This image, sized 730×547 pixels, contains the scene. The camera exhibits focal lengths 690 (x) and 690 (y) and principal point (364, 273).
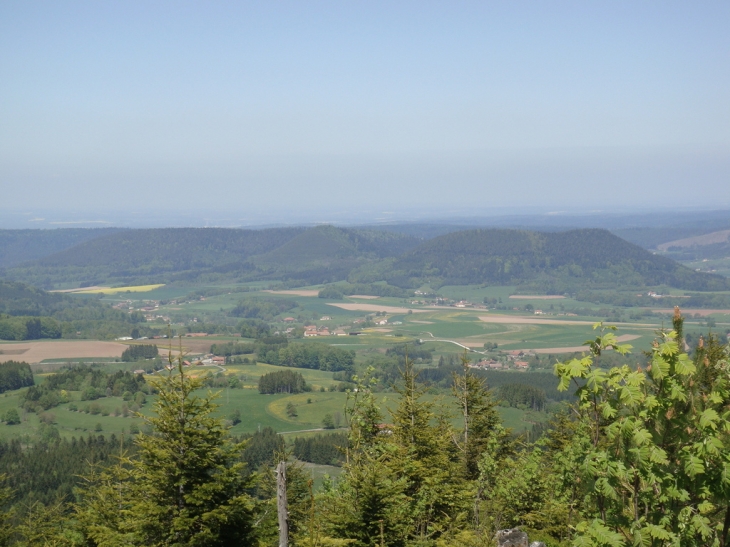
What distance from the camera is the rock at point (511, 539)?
48.9ft

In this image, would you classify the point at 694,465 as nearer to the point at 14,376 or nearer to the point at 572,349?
the point at 14,376

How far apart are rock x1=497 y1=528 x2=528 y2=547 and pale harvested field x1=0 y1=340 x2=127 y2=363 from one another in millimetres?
109823

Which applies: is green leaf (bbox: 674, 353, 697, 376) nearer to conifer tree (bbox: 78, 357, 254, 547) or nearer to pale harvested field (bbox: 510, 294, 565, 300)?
conifer tree (bbox: 78, 357, 254, 547)

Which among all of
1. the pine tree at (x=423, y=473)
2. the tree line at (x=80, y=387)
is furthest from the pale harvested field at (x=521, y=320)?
the pine tree at (x=423, y=473)

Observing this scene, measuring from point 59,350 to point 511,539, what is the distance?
120m

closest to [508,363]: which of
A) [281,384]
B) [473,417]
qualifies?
[281,384]

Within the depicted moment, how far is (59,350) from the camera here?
12038cm

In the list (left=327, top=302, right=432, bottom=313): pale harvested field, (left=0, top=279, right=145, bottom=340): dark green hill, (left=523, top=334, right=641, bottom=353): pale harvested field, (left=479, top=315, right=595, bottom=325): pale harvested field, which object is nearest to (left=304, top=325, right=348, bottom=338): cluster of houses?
(left=327, top=302, right=432, bottom=313): pale harvested field

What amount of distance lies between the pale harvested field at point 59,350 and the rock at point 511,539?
360 feet

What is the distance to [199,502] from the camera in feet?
43.4

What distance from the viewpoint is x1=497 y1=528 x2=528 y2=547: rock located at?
48.9 feet

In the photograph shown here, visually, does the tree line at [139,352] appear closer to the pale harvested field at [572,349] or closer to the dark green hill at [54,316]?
the dark green hill at [54,316]

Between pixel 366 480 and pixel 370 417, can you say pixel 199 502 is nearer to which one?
pixel 366 480

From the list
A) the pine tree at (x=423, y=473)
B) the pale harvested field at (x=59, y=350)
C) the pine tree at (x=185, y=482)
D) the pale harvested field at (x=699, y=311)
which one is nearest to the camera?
the pine tree at (x=185, y=482)
